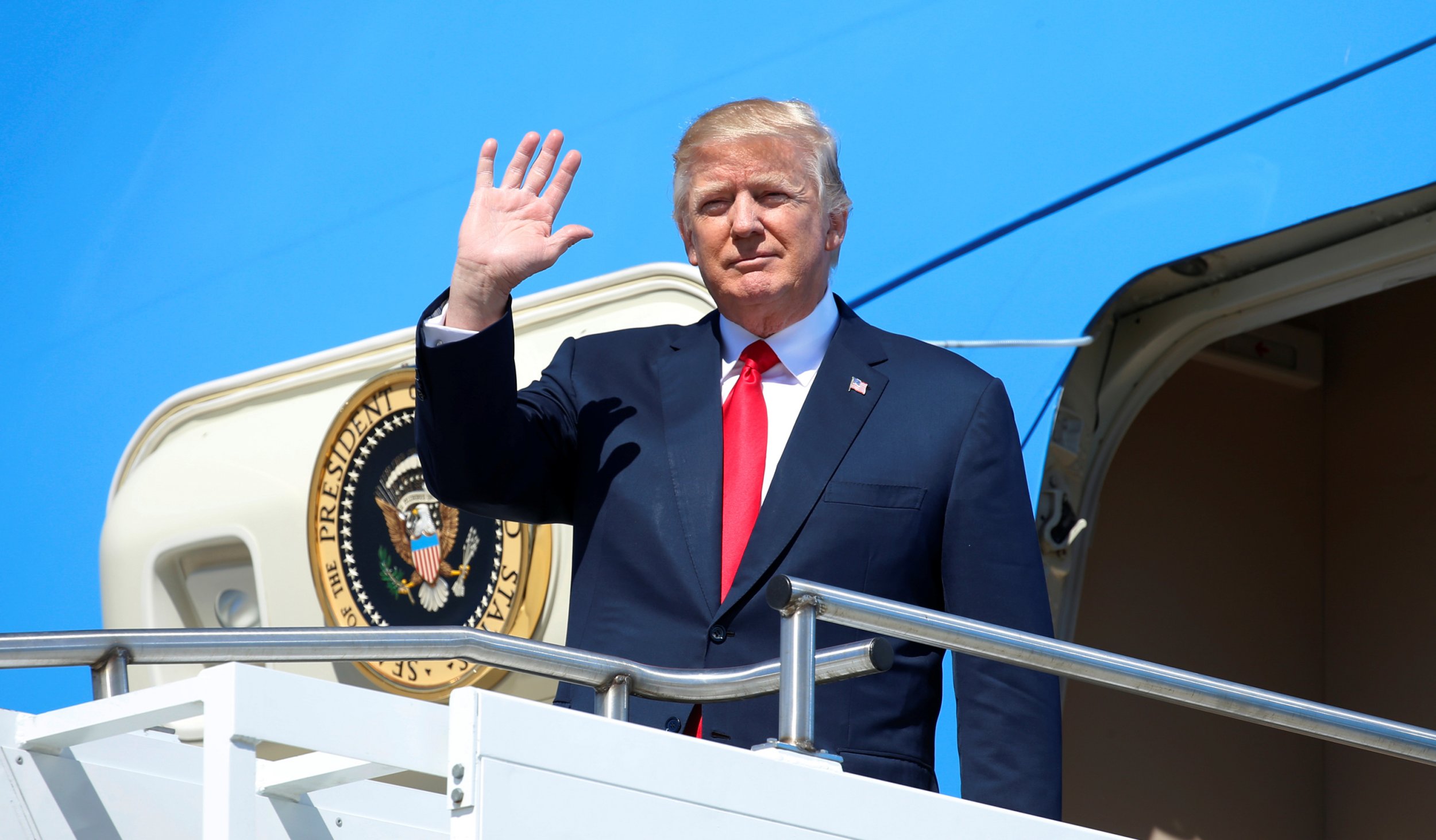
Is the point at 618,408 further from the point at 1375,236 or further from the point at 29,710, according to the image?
the point at 29,710

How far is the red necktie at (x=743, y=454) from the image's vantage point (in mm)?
1727

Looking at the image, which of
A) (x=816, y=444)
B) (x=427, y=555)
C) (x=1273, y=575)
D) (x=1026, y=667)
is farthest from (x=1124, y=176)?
(x=1273, y=575)

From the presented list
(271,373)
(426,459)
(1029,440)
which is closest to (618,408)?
(426,459)

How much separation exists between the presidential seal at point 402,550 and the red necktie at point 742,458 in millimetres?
1051

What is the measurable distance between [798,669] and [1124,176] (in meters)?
1.34

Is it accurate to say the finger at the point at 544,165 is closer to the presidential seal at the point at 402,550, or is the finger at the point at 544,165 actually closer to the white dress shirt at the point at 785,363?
the white dress shirt at the point at 785,363

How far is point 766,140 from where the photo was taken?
5.94 ft

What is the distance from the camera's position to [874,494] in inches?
68.0

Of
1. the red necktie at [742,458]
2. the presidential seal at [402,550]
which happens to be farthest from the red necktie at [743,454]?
the presidential seal at [402,550]

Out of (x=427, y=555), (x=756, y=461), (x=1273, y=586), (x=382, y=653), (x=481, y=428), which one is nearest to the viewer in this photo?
(x=382, y=653)

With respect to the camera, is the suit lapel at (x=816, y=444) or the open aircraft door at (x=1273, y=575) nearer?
the suit lapel at (x=816, y=444)

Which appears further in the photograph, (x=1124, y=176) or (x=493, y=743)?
(x=1124, y=176)

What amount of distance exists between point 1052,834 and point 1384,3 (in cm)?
138

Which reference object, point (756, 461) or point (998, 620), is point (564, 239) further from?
point (998, 620)
